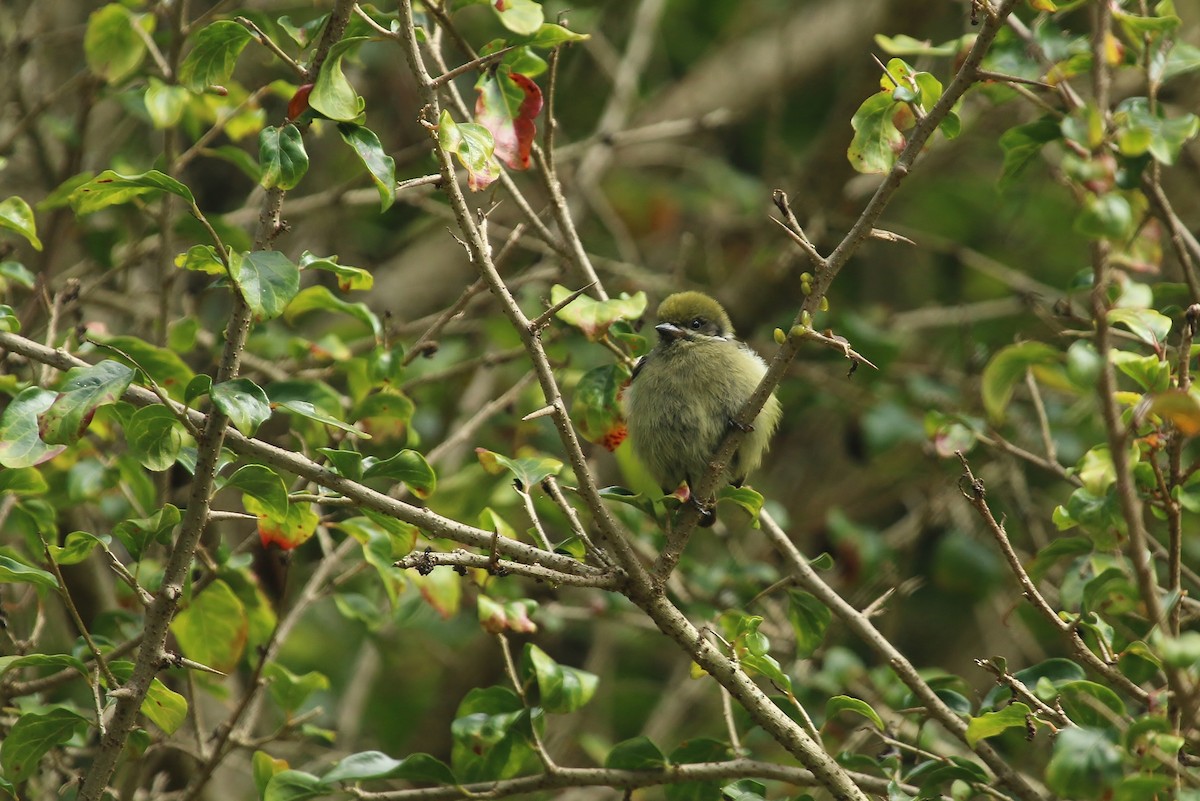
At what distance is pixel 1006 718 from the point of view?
2.58 meters

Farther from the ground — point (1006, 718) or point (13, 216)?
point (13, 216)

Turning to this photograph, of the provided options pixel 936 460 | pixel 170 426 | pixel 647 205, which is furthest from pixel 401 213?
pixel 170 426

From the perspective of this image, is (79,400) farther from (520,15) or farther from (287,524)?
(520,15)

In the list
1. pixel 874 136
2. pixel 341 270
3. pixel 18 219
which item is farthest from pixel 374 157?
pixel 874 136

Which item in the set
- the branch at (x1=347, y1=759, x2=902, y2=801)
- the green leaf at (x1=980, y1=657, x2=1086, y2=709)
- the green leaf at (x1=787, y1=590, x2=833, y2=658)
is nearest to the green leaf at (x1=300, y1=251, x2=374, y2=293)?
the branch at (x1=347, y1=759, x2=902, y2=801)

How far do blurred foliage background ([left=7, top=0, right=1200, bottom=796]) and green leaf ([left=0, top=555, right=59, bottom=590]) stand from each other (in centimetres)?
112

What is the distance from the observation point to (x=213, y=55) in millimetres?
2941

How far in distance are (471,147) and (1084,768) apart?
1.72 meters

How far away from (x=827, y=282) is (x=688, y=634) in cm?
88

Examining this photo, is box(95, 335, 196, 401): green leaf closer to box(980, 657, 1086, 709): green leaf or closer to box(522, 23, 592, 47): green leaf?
box(522, 23, 592, 47): green leaf

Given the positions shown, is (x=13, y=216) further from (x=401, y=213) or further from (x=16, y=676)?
(x=401, y=213)

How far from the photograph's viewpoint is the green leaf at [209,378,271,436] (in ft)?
8.16

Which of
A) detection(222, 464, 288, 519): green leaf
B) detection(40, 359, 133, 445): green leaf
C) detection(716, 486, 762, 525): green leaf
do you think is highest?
detection(40, 359, 133, 445): green leaf

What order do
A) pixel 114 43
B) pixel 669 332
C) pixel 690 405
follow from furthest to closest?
pixel 669 332 → pixel 690 405 → pixel 114 43
